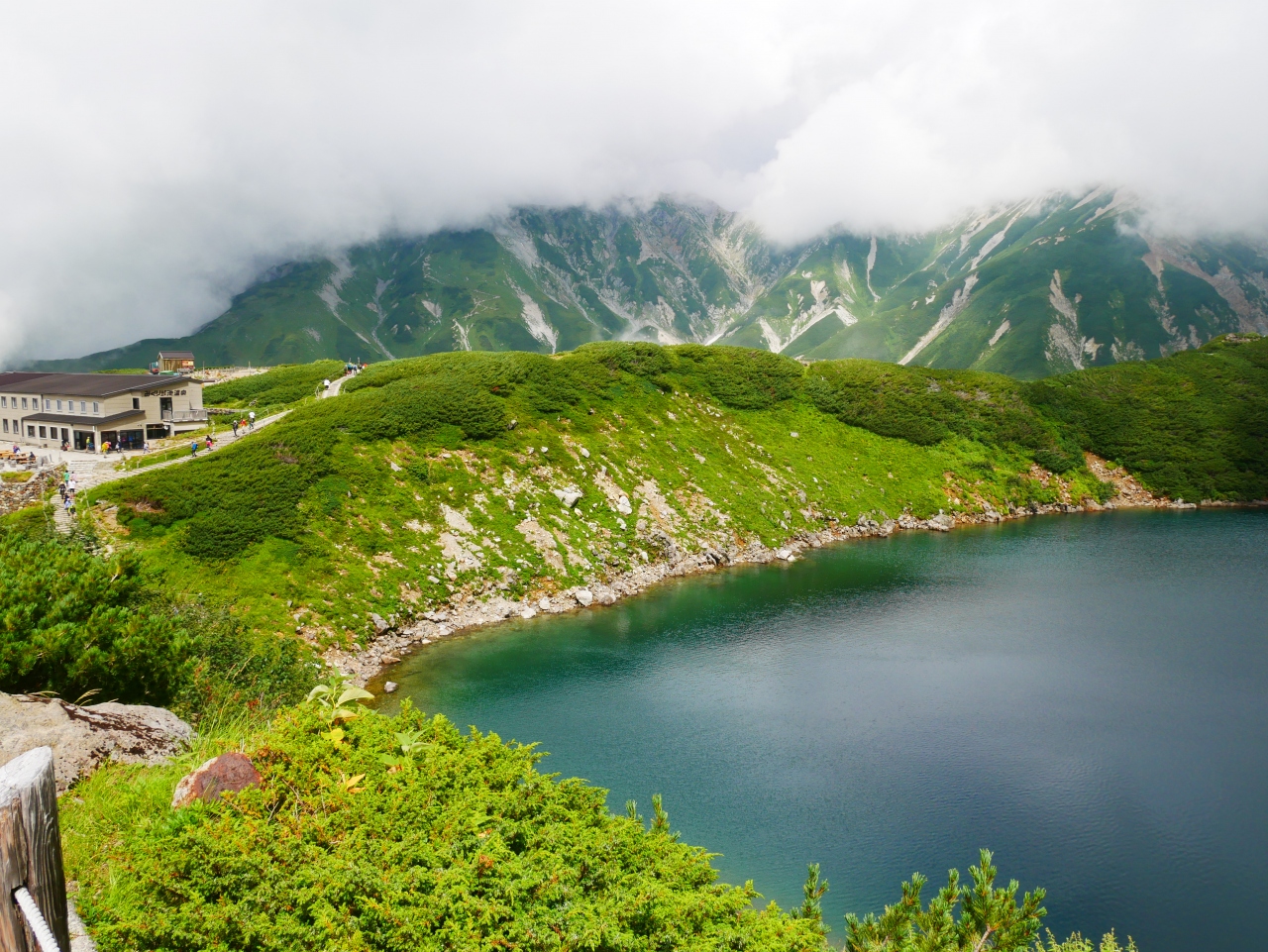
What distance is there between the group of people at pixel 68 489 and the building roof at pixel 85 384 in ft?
44.8

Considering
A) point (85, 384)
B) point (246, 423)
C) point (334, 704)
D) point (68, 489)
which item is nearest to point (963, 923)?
point (334, 704)

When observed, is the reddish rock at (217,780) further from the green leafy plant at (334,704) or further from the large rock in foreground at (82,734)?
the large rock in foreground at (82,734)

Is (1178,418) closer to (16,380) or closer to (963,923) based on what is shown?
(963,923)

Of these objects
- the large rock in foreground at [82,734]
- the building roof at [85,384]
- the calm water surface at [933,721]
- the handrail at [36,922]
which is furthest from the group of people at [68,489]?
the handrail at [36,922]

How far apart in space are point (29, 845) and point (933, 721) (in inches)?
1540

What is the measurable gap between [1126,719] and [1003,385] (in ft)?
264

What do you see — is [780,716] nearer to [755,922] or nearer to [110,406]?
[755,922]

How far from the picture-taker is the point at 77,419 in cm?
6012

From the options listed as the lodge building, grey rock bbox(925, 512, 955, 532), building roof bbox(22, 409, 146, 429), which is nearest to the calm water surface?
grey rock bbox(925, 512, 955, 532)

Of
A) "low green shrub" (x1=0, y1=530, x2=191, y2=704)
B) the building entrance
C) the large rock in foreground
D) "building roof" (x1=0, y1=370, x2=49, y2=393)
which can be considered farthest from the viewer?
"building roof" (x1=0, y1=370, x2=49, y2=393)

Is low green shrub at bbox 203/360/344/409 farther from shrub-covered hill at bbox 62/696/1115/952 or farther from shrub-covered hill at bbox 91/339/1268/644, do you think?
shrub-covered hill at bbox 62/696/1115/952

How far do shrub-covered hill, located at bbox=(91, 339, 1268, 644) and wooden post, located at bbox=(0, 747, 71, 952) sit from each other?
44549 millimetres

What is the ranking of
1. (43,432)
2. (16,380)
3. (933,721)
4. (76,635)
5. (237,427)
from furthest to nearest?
(16,380), (237,427), (43,432), (933,721), (76,635)

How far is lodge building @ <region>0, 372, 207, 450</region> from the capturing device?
59.9 meters
